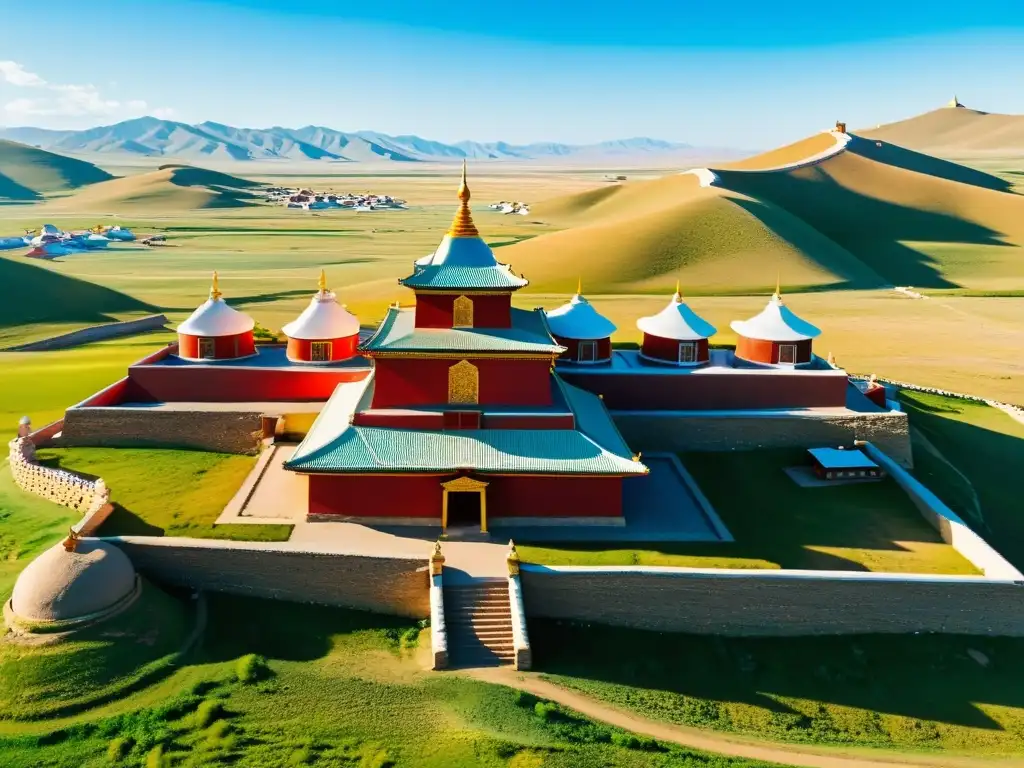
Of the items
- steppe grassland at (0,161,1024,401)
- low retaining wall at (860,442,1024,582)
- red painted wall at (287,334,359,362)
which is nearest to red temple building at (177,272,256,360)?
red painted wall at (287,334,359,362)

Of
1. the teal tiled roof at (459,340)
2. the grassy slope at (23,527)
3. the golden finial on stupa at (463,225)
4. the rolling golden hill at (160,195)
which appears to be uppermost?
the rolling golden hill at (160,195)

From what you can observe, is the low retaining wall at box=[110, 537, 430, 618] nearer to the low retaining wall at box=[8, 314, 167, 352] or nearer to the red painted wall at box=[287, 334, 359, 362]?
the red painted wall at box=[287, 334, 359, 362]

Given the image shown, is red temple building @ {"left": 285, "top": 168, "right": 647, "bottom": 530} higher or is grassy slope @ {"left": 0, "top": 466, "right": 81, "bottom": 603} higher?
red temple building @ {"left": 285, "top": 168, "right": 647, "bottom": 530}

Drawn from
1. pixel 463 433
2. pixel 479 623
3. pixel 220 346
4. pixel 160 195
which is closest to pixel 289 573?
pixel 479 623

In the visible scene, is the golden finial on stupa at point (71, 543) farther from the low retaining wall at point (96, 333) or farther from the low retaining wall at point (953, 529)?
the low retaining wall at point (96, 333)

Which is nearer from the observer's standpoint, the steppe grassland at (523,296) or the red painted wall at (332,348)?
the red painted wall at (332,348)

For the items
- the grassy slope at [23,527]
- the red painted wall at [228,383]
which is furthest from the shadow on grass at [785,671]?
the red painted wall at [228,383]

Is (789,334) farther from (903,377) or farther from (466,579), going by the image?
(466,579)
